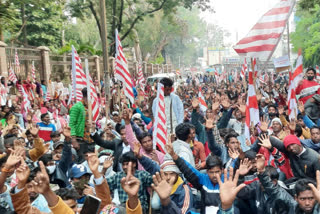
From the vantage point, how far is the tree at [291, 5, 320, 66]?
3803 cm

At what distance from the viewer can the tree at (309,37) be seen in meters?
38.0

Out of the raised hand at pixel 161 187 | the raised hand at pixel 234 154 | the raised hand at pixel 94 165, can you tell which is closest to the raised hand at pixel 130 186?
the raised hand at pixel 161 187

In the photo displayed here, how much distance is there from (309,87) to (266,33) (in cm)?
248

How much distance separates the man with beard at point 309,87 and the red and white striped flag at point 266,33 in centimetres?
234

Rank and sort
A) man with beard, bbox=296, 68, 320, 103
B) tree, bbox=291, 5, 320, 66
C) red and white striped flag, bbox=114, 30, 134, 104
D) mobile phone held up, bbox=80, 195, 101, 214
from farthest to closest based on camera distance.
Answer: tree, bbox=291, 5, 320, 66, man with beard, bbox=296, 68, 320, 103, red and white striped flag, bbox=114, 30, 134, 104, mobile phone held up, bbox=80, 195, 101, 214

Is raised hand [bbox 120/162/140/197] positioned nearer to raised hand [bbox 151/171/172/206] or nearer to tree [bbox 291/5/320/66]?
raised hand [bbox 151/171/172/206]

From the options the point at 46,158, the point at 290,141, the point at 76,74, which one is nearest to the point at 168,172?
the point at 290,141

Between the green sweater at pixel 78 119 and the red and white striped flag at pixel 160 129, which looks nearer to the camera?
the red and white striped flag at pixel 160 129

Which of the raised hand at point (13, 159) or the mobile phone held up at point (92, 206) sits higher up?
the raised hand at point (13, 159)

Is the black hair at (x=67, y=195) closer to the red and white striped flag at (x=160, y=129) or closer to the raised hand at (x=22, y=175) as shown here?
the raised hand at (x=22, y=175)

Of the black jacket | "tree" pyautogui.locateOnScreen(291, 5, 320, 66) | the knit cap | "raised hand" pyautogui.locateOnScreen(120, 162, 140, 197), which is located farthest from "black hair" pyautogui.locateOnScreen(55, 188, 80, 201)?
"tree" pyautogui.locateOnScreen(291, 5, 320, 66)

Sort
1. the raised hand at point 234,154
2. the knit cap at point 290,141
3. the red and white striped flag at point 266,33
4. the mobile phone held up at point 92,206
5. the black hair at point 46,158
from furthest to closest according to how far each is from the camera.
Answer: the red and white striped flag at point 266,33 < the black hair at point 46,158 < the knit cap at point 290,141 < the raised hand at point 234,154 < the mobile phone held up at point 92,206

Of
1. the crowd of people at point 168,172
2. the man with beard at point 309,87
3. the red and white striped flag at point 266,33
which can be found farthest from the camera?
the man with beard at point 309,87

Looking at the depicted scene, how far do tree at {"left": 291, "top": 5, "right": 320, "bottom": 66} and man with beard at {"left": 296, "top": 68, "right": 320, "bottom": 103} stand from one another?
Answer: 26884mm
